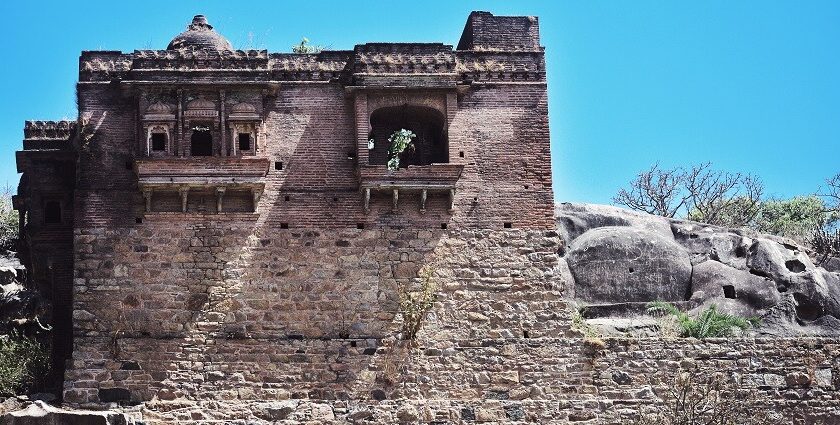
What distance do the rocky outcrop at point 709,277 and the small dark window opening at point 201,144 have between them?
8.40m

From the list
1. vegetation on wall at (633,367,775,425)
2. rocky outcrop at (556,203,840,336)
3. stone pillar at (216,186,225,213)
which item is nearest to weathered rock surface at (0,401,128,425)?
stone pillar at (216,186,225,213)

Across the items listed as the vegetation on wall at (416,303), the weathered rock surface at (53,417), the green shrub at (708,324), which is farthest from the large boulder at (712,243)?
the weathered rock surface at (53,417)

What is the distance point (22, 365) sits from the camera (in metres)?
21.9

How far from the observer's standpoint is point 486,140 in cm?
2297

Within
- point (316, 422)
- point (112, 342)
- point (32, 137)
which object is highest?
point (32, 137)

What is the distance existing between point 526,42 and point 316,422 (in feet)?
27.9

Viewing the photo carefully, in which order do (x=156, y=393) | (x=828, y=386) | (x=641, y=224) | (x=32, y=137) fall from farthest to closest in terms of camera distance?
(x=641, y=224) → (x=32, y=137) → (x=828, y=386) → (x=156, y=393)

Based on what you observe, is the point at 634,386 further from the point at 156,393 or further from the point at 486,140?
the point at 156,393

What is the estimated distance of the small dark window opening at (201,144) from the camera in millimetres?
22828

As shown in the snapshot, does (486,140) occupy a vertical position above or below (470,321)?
above

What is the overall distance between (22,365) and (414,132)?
28.6 feet

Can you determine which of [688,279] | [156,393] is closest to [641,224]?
[688,279]

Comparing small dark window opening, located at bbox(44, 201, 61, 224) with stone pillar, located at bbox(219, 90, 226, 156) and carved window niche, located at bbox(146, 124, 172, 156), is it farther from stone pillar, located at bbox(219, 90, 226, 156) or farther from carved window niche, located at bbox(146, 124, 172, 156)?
stone pillar, located at bbox(219, 90, 226, 156)

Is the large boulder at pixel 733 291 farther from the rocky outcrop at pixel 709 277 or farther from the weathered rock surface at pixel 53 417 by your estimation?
the weathered rock surface at pixel 53 417
